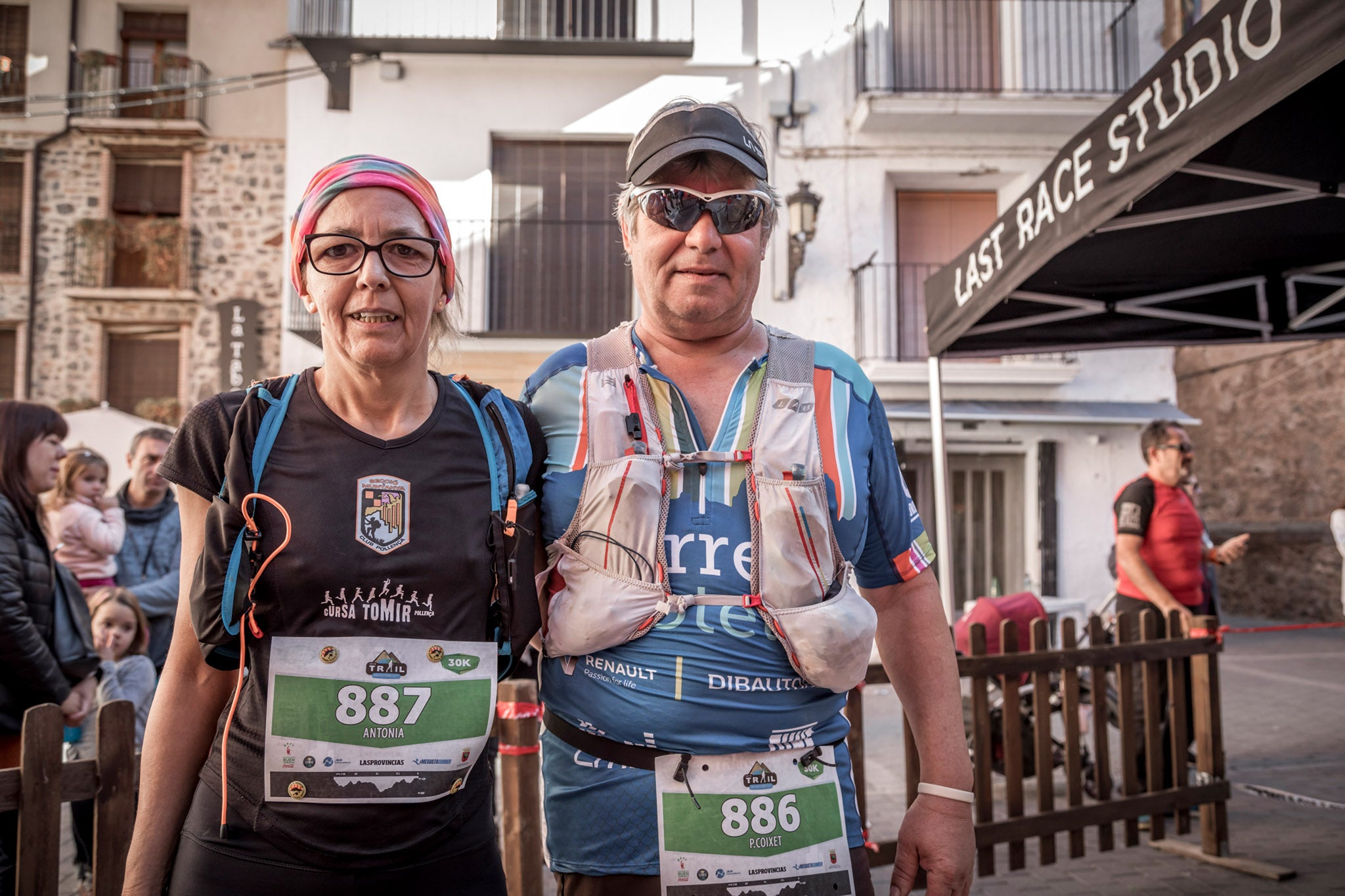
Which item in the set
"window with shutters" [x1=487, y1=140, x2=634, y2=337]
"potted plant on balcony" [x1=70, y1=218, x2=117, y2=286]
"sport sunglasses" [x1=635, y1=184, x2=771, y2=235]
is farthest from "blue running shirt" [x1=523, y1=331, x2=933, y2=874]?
"potted plant on balcony" [x1=70, y1=218, x2=117, y2=286]

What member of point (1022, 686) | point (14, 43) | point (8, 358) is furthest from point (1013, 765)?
point (14, 43)

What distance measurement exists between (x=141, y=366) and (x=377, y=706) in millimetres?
16898

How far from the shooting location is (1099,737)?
455 cm

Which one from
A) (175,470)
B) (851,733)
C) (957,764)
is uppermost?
(175,470)

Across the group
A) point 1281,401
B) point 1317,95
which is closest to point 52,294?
point 1317,95

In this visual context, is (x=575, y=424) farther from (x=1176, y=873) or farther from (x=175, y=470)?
(x=1176, y=873)

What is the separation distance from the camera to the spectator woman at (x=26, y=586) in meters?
3.07

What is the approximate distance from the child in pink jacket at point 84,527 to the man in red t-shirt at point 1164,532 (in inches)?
211

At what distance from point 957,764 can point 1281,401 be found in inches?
648

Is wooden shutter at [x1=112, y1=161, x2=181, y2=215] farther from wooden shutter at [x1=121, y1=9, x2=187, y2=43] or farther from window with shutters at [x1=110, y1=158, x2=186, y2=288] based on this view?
wooden shutter at [x1=121, y1=9, x2=187, y2=43]

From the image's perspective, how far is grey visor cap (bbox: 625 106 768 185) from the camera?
176 centimetres

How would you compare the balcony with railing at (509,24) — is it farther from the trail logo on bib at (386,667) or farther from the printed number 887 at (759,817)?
the printed number 887 at (759,817)

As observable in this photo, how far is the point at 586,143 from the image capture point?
1184 cm

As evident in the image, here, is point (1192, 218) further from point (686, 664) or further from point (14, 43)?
point (14, 43)
